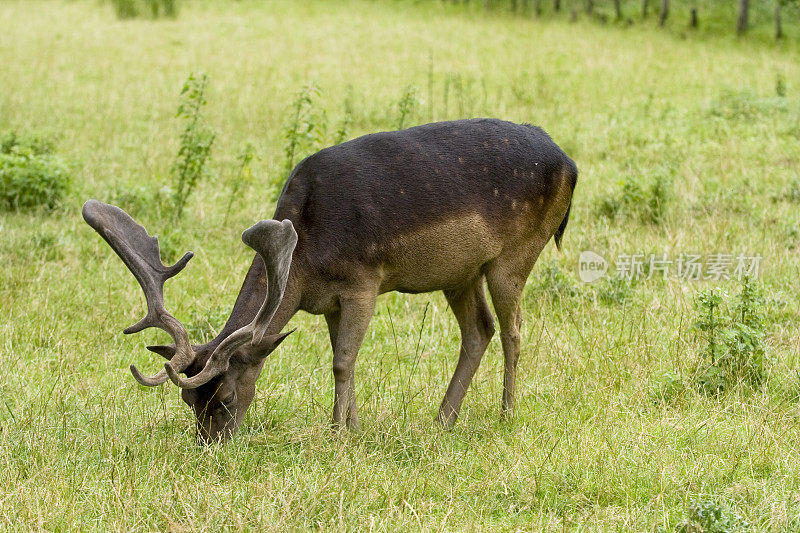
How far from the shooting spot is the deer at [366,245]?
452 cm

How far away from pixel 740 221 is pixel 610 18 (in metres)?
21.1

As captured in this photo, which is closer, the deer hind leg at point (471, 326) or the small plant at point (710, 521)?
the small plant at point (710, 521)

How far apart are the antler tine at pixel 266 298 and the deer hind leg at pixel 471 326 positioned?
135 centimetres

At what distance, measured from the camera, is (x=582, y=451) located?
468 centimetres

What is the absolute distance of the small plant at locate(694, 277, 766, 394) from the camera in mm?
5465

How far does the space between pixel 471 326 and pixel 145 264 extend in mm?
1917

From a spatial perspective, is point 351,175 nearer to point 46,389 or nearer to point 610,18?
point 46,389

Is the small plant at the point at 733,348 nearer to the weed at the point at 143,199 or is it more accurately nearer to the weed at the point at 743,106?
the weed at the point at 143,199

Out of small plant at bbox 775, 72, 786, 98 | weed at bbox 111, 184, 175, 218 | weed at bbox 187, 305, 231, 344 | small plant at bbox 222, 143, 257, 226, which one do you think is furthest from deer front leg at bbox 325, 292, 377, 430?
small plant at bbox 775, 72, 786, 98

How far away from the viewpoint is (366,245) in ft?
15.6

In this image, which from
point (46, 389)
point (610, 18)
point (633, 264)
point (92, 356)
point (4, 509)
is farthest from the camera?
point (610, 18)

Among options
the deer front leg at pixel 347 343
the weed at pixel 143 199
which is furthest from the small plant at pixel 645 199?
the deer front leg at pixel 347 343

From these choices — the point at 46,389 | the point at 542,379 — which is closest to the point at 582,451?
the point at 542,379

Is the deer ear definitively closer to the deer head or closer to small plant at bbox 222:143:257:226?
the deer head
